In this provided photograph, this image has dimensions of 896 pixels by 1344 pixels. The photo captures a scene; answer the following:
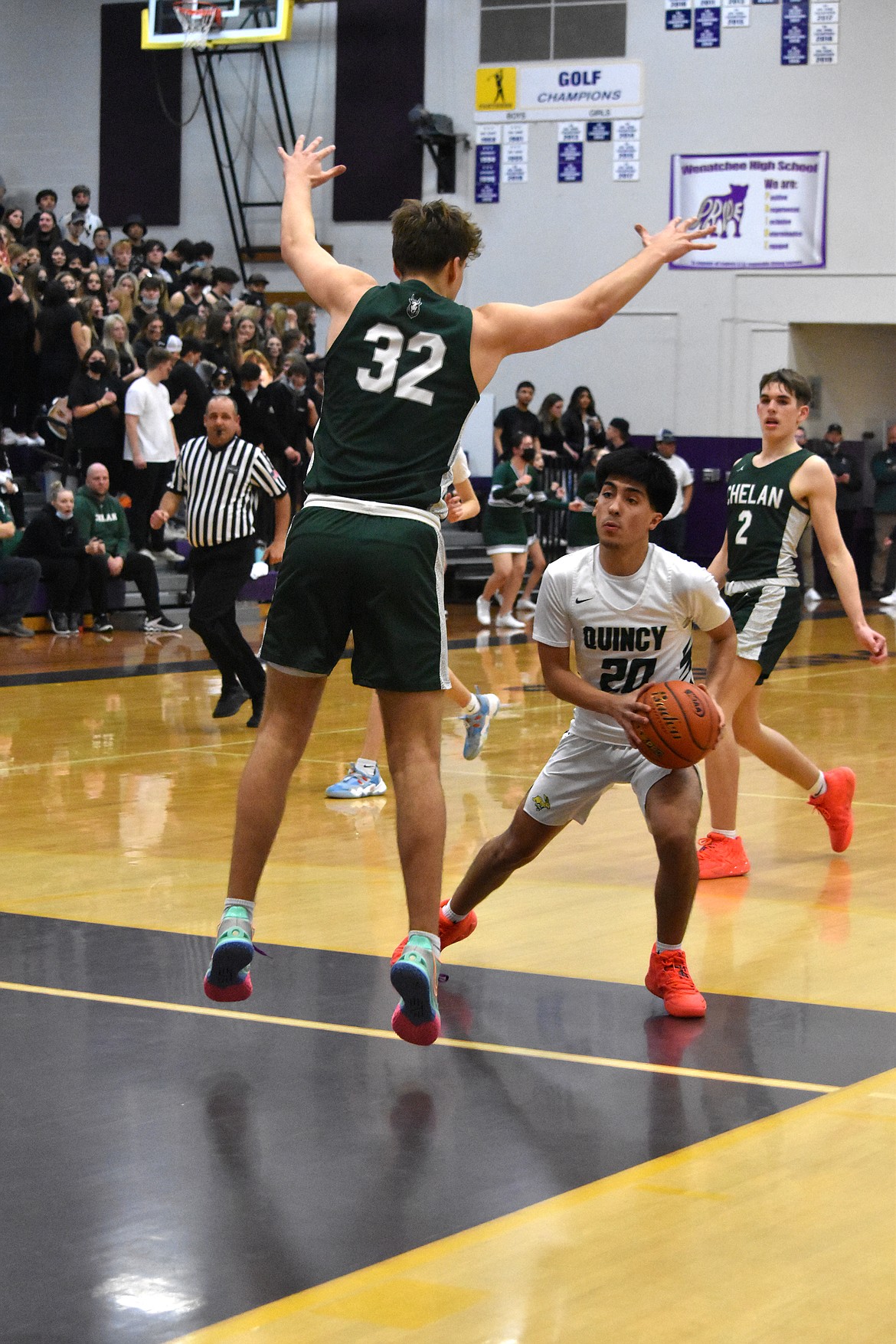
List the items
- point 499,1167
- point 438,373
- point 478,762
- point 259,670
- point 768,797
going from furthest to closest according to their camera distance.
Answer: point 259,670 → point 478,762 → point 768,797 → point 438,373 → point 499,1167

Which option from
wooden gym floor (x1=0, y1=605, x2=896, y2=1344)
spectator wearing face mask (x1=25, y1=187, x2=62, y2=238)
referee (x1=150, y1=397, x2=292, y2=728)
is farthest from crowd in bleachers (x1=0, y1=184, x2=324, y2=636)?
wooden gym floor (x1=0, y1=605, x2=896, y2=1344)

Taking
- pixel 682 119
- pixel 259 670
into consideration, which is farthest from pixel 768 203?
pixel 259 670

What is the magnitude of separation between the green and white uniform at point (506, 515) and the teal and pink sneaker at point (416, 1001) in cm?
1241

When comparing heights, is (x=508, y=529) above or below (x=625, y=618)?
below

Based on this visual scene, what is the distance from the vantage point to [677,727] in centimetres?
455

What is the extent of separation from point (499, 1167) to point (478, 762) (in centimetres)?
563

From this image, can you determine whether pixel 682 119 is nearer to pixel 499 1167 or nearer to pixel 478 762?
pixel 478 762

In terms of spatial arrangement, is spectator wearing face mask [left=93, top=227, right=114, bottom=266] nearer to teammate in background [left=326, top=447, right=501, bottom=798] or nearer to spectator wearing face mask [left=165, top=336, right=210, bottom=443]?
spectator wearing face mask [left=165, top=336, right=210, bottom=443]

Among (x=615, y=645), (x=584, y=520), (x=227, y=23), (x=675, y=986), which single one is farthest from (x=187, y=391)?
(x=675, y=986)

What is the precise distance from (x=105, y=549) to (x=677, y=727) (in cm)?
1112

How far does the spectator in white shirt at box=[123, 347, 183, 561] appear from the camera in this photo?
51.8ft

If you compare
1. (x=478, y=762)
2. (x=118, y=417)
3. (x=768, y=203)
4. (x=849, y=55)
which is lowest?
(x=478, y=762)

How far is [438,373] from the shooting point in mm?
4004

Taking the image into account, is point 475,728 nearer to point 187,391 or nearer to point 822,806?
point 822,806
